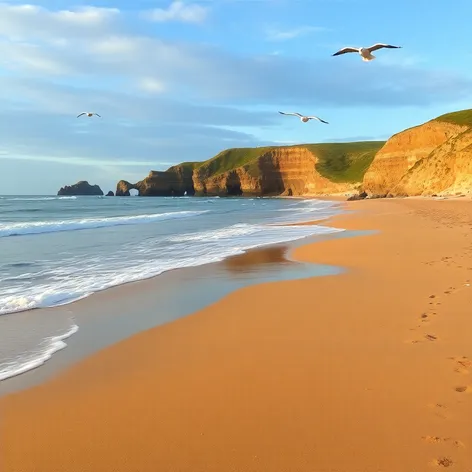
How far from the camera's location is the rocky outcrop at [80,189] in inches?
7109

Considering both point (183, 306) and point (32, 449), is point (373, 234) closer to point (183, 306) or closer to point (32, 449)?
point (183, 306)

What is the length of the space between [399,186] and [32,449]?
202 ft

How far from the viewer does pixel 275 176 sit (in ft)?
422

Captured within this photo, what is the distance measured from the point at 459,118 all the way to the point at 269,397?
72.5 meters

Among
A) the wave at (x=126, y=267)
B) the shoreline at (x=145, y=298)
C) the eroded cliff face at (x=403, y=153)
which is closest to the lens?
the shoreline at (x=145, y=298)

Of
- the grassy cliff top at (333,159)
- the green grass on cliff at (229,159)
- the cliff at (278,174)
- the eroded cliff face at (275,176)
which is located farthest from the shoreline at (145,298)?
the green grass on cliff at (229,159)

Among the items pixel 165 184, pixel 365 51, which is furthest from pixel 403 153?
pixel 165 184

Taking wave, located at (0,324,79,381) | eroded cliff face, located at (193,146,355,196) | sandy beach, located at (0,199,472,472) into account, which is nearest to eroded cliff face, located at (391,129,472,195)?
sandy beach, located at (0,199,472,472)

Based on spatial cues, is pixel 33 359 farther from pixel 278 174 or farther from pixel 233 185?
pixel 233 185

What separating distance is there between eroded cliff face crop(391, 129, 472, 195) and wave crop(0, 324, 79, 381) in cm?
4342

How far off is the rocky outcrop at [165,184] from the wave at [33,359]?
475ft

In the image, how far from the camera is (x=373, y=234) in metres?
17.3

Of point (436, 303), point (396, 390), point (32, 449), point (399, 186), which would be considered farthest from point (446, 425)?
point (399, 186)

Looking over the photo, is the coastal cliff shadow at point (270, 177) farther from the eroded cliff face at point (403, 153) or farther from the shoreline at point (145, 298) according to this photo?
the shoreline at point (145, 298)
